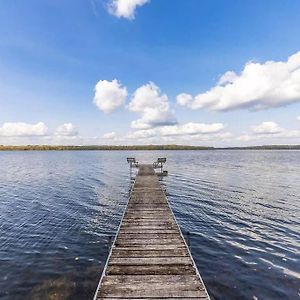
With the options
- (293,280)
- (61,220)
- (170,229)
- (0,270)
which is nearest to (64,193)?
(61,220)

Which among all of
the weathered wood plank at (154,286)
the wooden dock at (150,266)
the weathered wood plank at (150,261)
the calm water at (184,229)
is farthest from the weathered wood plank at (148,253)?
the calm water at (184,229)

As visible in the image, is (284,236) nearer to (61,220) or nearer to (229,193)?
(229,193)

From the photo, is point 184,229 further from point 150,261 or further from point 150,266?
point 150,266

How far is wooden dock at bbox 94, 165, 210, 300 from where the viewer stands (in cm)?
702

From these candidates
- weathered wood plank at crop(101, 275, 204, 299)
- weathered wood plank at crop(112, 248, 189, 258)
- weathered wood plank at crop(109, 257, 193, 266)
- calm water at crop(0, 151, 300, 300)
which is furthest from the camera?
calm water at crop(0, 151, 300, 300)

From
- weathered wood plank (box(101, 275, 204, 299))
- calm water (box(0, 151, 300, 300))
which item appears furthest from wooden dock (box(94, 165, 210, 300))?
calm water (box(0, 151, 300, 300))

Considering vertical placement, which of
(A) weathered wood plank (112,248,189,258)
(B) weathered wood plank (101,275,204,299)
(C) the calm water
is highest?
(B) weathered wood plank (101,275,204,299)

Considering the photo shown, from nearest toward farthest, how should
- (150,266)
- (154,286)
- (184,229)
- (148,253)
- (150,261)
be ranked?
(154,286) < (150,266) < (150,261) < (148,253) < (184,229)

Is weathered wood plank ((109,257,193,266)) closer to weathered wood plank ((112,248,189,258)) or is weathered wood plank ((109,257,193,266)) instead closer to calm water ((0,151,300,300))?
weathered wood plank ((112,248,189,258))

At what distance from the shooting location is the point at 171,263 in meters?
8.69

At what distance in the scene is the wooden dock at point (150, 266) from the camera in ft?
23.0

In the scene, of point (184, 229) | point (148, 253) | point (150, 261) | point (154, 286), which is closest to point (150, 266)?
point (150, 261)

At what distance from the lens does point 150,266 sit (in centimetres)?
848

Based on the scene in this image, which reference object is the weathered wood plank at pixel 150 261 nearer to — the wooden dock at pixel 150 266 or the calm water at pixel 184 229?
the wooden dock at pixel 150 266
